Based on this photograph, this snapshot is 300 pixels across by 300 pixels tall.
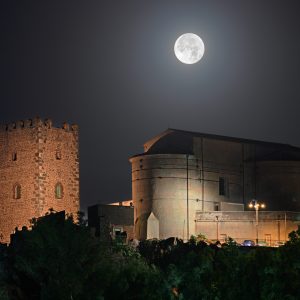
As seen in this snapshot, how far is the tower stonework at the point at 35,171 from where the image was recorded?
7706cm

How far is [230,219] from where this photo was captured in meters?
88.8

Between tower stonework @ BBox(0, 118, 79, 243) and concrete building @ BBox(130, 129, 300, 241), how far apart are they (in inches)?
460

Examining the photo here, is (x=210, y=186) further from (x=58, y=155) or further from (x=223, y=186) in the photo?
(x=58, y=155)

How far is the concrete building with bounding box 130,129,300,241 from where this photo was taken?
8844 centimetres

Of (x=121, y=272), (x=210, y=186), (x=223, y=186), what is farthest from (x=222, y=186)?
(x=121, y=272)

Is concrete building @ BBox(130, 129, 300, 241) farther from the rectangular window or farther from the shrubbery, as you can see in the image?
the shrubbery

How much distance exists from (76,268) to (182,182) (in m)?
40.1

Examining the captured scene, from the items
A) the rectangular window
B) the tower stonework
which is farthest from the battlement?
the rectangular window

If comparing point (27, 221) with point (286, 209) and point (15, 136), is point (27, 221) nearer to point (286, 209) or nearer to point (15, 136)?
point (15, 136)

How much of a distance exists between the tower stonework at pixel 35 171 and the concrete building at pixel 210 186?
38.3 feet

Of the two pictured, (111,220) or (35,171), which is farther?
(111,220)

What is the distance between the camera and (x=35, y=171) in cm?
7712

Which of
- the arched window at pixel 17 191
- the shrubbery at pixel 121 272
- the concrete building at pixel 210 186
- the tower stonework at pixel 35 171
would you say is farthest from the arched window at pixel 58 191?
the shrubbery at pixel 121 272

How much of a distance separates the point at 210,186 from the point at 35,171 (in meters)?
20.3
